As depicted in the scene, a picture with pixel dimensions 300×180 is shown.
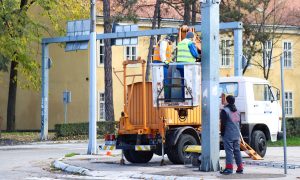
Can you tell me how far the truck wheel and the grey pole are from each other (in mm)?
5379

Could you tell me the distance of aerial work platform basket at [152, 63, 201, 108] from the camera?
19.1 meters

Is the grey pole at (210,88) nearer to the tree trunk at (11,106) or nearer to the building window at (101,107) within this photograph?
the tree trunk at (11,106)

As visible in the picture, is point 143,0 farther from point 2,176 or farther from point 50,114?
point 2,176

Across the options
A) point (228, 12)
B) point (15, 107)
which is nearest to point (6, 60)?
point (15, 107)

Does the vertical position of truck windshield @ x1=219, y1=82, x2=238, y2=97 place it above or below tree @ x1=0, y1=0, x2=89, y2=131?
below

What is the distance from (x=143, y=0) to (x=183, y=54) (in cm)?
2828

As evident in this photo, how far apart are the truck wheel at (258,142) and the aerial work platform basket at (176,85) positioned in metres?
4.69

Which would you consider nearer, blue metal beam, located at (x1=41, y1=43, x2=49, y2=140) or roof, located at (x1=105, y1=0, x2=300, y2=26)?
blue metal beam, located at (x1=41, y1=43, x2=49, y2=140)

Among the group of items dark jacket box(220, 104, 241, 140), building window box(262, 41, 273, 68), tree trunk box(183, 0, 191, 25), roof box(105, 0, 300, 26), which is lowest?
dark jacket box(220, 104, 241, 140)

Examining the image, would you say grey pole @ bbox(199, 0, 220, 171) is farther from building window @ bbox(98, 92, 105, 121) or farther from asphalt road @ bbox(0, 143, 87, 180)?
building window @ bbox(98, 92, 105, 121)

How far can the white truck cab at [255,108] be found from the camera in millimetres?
23531

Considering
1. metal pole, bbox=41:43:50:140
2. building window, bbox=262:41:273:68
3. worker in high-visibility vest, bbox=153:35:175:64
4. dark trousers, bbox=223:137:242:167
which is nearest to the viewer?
dark trousers, bbox=223:137:242:167

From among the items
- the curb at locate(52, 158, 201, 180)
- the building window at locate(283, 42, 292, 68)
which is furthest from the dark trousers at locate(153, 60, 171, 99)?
the building window at locate(283, 42, 292, 68)

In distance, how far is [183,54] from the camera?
1902cm
